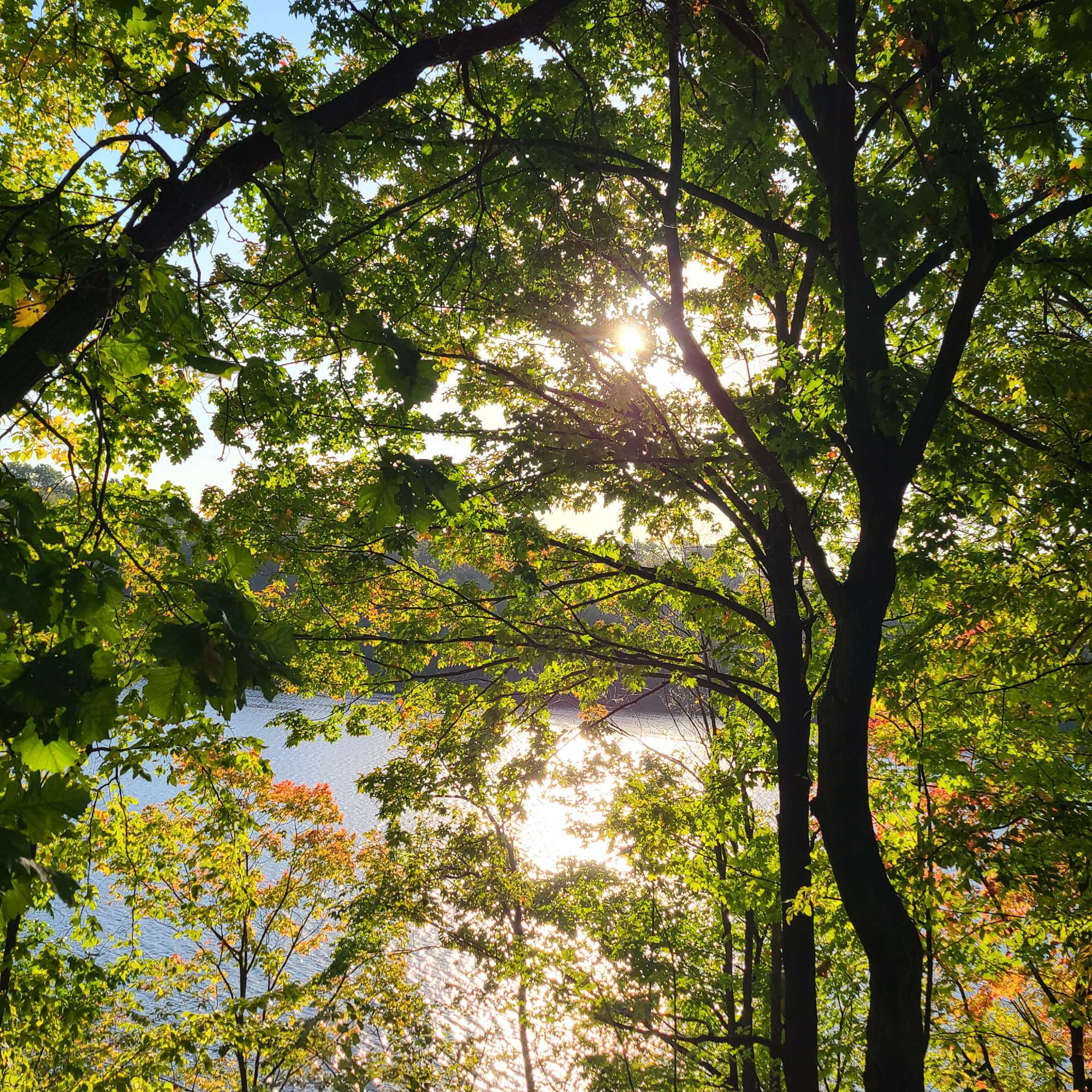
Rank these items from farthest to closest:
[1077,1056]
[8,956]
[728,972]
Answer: [728,972], [1077,1056], [8,956]

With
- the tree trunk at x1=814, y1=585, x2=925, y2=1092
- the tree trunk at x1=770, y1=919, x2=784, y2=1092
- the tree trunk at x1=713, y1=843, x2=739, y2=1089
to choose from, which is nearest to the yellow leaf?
the tree trunk at x1=814, y1=585, x2=925, y2=1092

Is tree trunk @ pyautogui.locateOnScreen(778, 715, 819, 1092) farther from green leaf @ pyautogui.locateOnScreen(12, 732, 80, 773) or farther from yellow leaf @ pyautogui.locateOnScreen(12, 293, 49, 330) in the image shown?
yellow leaf @ pyautogui.locateOnScreen(12, 293, 49, 330)

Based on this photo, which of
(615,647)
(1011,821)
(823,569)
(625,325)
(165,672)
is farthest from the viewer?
(615,647)

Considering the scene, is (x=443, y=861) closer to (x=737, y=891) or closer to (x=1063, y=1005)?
(x=737, y=891)

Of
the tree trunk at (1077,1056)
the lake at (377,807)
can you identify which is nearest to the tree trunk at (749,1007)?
the lake at (377,807)

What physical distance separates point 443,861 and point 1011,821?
8.11m

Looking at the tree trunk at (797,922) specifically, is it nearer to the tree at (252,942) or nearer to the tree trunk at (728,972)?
the tree trunk at (728,972)

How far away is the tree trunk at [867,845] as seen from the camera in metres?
3.41

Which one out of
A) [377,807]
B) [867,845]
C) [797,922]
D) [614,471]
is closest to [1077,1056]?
[797,922]

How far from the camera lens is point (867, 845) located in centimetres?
369

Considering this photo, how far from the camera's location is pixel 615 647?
7461 millimetres

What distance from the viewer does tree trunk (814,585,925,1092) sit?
11.2 ft

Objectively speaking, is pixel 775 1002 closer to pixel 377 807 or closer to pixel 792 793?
pixel 792 793

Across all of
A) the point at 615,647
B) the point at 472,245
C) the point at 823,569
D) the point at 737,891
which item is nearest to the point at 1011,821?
the point at 823,569
